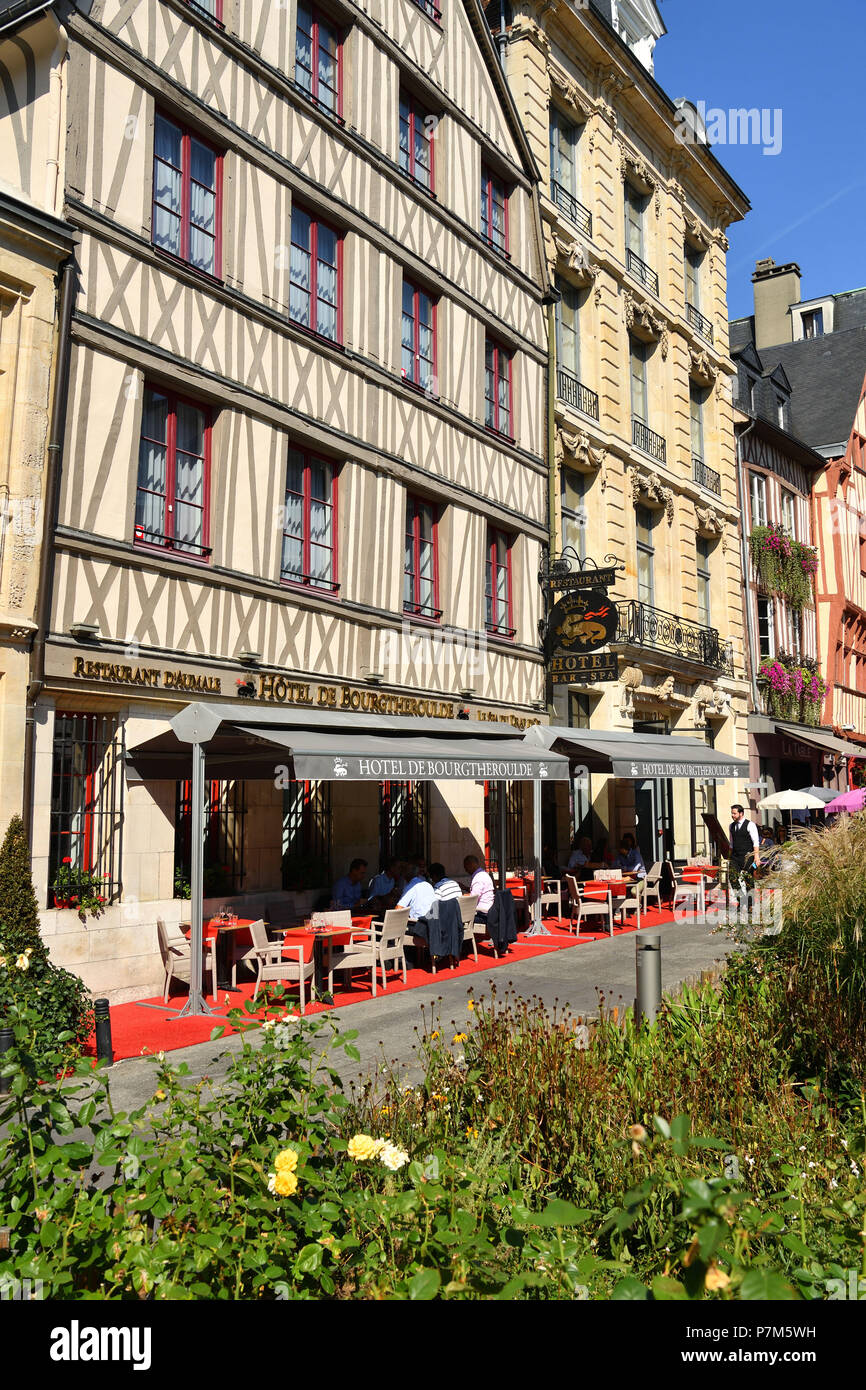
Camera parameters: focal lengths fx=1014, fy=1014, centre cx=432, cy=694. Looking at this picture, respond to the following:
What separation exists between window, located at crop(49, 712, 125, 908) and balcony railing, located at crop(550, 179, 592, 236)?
15.3 meters

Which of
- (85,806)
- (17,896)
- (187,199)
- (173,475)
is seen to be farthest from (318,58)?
(17,896)

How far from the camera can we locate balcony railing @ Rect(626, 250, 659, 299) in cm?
2326

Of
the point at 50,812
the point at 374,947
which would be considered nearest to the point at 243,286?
the point at 50,812

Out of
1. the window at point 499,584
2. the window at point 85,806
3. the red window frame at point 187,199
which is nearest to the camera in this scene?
the window at point 85,806

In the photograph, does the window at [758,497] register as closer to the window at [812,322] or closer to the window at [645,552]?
the window at [645,552]

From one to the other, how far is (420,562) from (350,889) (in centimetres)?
583

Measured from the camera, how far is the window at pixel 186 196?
11.4 meters

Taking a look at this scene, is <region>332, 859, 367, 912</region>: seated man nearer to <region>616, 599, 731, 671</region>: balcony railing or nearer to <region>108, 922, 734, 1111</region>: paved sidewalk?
<region>108, 922, 734, 1111</region>: paved sidewalk

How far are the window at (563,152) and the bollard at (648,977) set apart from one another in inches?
717

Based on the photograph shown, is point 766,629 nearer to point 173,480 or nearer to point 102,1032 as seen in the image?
point 173,480

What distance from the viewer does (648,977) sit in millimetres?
6441

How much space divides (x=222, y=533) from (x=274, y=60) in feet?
21.0

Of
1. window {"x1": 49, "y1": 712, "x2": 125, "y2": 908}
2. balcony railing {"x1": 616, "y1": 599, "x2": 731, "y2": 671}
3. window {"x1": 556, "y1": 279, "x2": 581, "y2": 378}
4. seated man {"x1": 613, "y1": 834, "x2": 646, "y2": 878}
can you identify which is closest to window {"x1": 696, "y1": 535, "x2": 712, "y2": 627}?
balcony railing {"x1": 616, "y1": 599, "x2": 731, "y2": 671}

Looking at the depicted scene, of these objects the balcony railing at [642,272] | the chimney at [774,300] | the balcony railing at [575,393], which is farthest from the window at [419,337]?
the chimney at [774,300]
